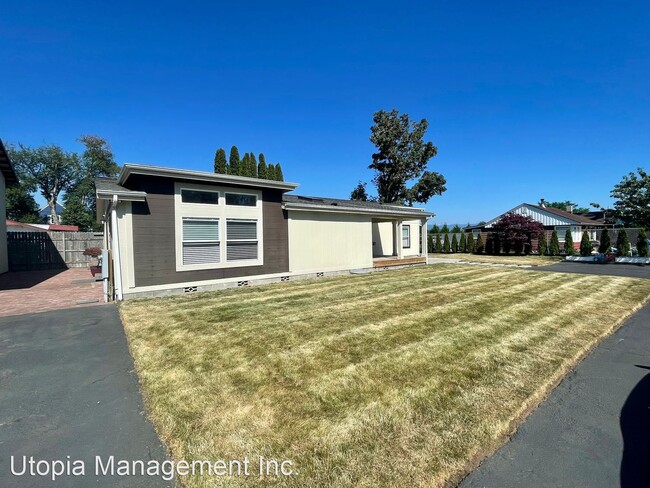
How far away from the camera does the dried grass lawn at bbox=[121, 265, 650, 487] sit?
85.1 inches

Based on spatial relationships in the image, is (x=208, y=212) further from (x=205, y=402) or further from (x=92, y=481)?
(x=92, y=481)

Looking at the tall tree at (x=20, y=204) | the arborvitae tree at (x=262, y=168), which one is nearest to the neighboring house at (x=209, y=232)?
the arborvitae tree at (x=262, y=168)

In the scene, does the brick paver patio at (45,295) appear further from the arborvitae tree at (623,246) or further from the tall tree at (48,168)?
the tall tree at (48,168)

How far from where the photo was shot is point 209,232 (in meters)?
8.73

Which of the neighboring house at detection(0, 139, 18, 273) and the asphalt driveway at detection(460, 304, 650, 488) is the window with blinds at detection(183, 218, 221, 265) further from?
the neighboring house at detection(0, 139, 18, 273)

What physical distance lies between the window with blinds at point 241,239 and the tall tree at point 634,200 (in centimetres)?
3564

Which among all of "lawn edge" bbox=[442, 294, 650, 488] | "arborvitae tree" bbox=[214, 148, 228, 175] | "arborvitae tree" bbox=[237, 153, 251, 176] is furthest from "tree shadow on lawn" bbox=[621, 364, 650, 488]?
"arborvitae tree" bbox=[214, 148, 228, 175]

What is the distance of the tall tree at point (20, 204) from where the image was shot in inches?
1411

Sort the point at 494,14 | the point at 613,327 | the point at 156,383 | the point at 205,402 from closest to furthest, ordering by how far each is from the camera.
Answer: the point at 205,402 → the point at 156,383 → the point at 613,327 → the point at 494,14

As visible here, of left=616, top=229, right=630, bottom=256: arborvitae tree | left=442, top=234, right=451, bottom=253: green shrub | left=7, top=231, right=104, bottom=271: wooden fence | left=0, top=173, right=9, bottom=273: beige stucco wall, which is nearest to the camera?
left=0, top=173, right=9, bottom=273: beige stucco wall

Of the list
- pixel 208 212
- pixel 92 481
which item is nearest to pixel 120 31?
pixel 208 212

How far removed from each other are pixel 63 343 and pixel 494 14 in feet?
46.5

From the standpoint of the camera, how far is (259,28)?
35.8ft

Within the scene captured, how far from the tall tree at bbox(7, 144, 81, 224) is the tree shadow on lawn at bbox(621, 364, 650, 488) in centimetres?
4994
